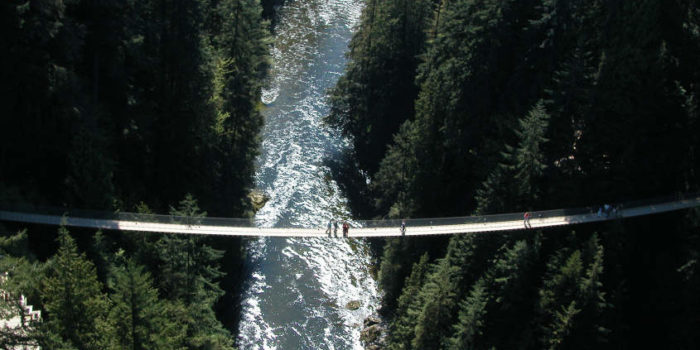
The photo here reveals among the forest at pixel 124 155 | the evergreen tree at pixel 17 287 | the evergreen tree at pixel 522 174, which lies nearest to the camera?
the evergreen tree at pixel 17 287

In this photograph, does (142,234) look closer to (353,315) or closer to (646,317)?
(353,315)

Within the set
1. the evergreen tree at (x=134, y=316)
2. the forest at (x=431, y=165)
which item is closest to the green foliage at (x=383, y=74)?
the forest at (x=431, y=165)

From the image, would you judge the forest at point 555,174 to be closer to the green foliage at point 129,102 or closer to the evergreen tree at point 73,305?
the green foliage at point 129,102

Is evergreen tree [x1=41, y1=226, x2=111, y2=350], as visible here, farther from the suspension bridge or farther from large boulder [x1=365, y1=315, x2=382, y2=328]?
large boulder [x1=365, y1=315, x2=382, y2=328]

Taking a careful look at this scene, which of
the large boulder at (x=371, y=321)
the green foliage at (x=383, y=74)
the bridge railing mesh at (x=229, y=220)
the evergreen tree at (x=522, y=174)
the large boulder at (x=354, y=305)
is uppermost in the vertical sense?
the green foliage at (x=383, y=74)

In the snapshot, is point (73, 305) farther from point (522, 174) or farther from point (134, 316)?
point (522, 174)
